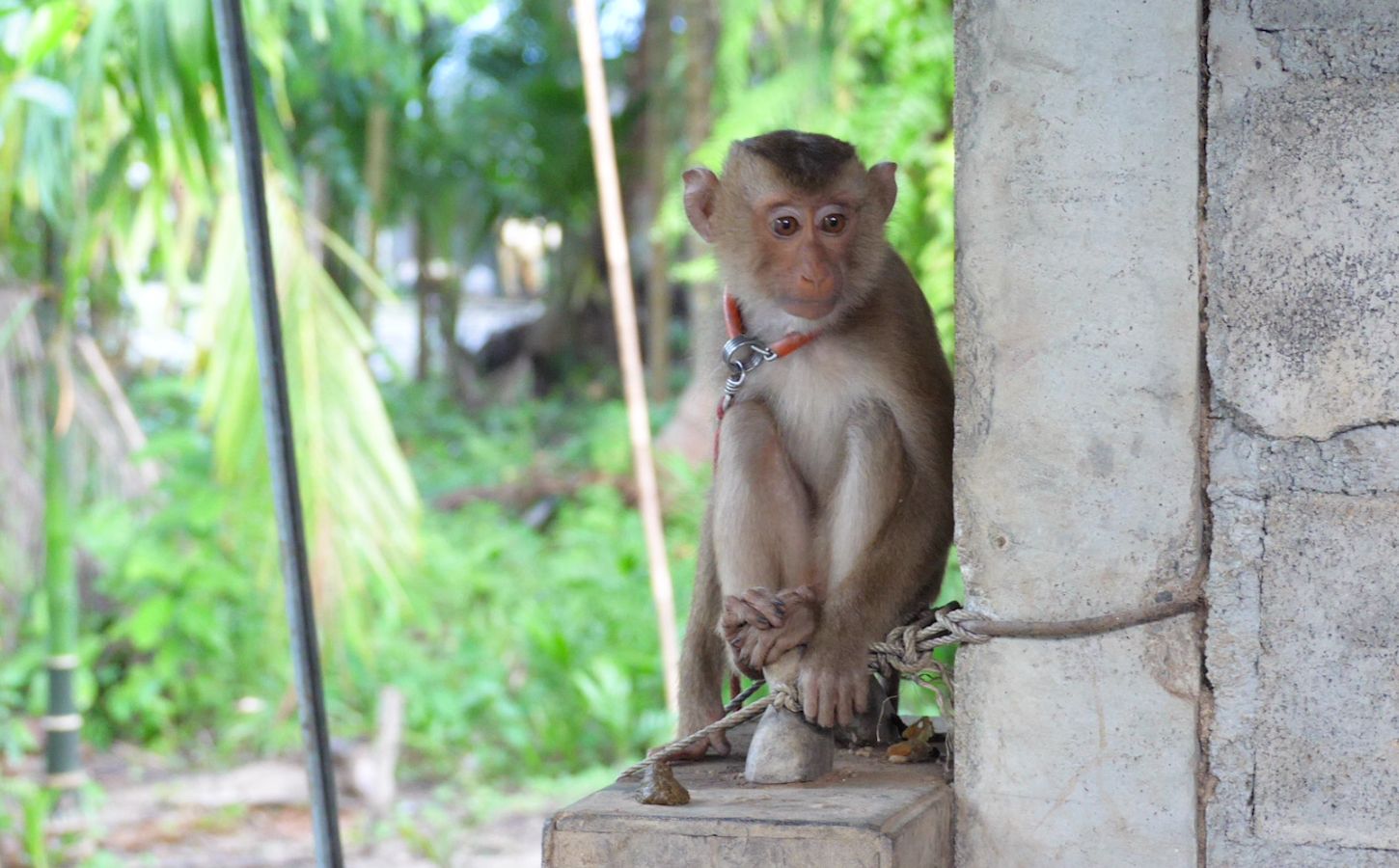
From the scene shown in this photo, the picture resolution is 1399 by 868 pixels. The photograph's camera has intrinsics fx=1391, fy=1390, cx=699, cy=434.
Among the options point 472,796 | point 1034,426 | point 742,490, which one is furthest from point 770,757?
point 472,796

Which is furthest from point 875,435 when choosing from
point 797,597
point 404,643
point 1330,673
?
point 404,643

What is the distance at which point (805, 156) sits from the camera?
2.27 m

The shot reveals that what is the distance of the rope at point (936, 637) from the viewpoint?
171cm

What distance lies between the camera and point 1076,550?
1.74m

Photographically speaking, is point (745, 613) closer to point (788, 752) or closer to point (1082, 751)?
point (788, 752)

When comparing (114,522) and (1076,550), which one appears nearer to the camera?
(1076,550)

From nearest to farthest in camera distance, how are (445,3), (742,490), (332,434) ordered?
(742,490) → (445,3) → (332,434)

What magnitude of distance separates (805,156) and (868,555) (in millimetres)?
675

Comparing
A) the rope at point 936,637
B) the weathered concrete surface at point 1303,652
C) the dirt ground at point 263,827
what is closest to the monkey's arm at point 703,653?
the rope at point 936,637

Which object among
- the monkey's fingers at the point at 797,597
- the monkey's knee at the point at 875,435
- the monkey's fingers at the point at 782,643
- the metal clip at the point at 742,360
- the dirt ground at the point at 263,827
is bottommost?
→ the dirt ground at the point at 263,827

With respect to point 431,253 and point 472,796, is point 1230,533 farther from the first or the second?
point 431,253

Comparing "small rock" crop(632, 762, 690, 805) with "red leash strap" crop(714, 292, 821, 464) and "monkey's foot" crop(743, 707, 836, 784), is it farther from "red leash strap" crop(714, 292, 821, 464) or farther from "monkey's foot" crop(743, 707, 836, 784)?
"red leash strap" crop(714, 292, 821, 464)

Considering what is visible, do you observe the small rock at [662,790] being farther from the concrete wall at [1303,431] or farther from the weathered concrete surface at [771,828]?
the concrete wall at [1303,431]

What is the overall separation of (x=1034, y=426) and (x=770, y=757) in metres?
0.58
